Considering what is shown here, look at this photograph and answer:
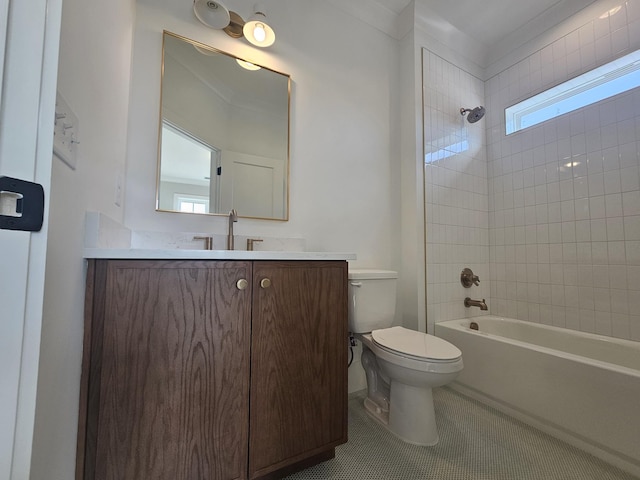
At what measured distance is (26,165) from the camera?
1.13ft

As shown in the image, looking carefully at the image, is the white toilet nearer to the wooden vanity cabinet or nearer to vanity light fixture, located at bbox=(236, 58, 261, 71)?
the wooden vanity cabinet

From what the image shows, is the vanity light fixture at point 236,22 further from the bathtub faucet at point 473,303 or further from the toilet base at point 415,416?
the bathtub faucet at point 473,303

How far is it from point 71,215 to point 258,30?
4.60 feet

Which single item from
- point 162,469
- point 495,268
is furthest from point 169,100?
point 495,268

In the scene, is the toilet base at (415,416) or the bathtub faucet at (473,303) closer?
the toilet base at (415,416)

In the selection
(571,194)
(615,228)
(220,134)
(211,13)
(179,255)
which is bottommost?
(179,255)

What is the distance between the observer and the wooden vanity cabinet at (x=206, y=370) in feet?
2.51

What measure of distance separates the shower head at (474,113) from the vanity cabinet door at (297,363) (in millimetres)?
1894

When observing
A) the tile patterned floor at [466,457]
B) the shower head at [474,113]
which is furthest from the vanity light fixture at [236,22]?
the tile patterned floor at [466,457]

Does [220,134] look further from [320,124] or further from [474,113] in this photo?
[474,113]

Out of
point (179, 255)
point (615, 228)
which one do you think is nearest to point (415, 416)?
point (179, 255)

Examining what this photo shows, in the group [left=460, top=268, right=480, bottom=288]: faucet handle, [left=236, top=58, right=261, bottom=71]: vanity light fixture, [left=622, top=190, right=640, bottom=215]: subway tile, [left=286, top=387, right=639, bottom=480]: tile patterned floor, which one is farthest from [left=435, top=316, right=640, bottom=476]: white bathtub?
[left=236, top=58, right=261, bottom=71]: vanity light fixture

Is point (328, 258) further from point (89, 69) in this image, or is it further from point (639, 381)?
point (639, 381)

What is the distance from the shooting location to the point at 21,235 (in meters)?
0.34
